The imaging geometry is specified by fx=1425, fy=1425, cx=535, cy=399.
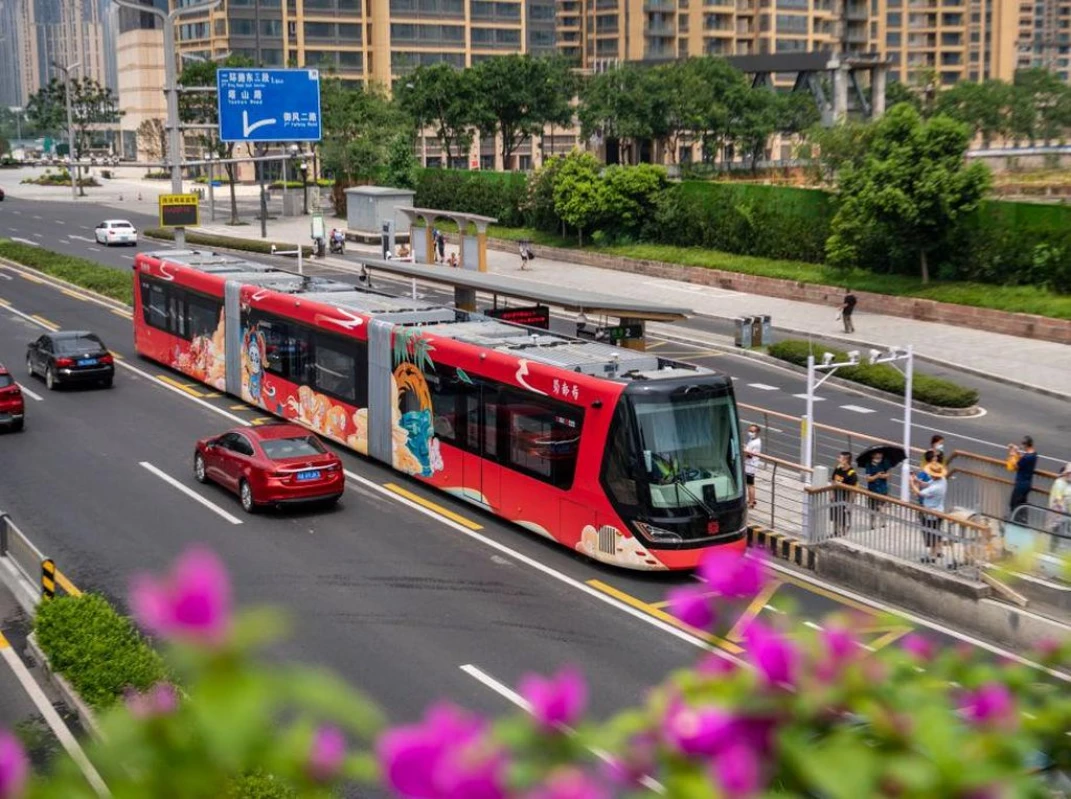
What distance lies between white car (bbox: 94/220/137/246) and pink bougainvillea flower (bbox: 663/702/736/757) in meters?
69.7

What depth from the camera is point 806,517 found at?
20969 mm

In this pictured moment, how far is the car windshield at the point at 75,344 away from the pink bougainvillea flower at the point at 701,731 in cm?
3295

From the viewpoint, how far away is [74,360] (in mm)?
33438

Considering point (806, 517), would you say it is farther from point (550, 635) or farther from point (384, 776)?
point (384, 776)

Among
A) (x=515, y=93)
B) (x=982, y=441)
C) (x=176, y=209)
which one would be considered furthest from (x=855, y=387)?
(x=515, y=93)

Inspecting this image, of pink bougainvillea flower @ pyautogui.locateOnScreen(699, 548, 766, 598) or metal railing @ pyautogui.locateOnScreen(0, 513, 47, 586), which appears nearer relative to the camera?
pink bougainvillea flower @ pyautogui.locateOnScreen(699, 548, 766, 598)

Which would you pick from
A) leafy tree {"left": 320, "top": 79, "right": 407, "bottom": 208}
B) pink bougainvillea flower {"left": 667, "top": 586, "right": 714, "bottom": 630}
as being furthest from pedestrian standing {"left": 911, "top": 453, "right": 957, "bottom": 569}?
→ leafy tree {"left": 320, "top": 79, "right": 407, "bottom": 208}

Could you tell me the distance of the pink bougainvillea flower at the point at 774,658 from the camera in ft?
9.04

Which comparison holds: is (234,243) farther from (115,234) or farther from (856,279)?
(856,279)

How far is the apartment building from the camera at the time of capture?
120312 millimetres

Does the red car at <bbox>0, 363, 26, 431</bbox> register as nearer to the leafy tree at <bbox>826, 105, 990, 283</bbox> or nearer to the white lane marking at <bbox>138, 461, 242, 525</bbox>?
the white lane marking at <bbox>138, 461, 242, 525</bbox>

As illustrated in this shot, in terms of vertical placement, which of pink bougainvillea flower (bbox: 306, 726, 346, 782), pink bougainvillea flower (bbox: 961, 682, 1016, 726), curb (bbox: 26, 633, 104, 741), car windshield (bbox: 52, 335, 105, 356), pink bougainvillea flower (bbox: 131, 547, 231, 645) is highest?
pink bougainvillea flower (bbox: 131, 547, 231, 645)

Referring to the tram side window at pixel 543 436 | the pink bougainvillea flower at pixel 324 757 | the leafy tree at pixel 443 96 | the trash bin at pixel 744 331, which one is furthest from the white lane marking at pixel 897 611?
the leafy tree at pixel 443 96

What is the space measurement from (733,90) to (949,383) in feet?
183
